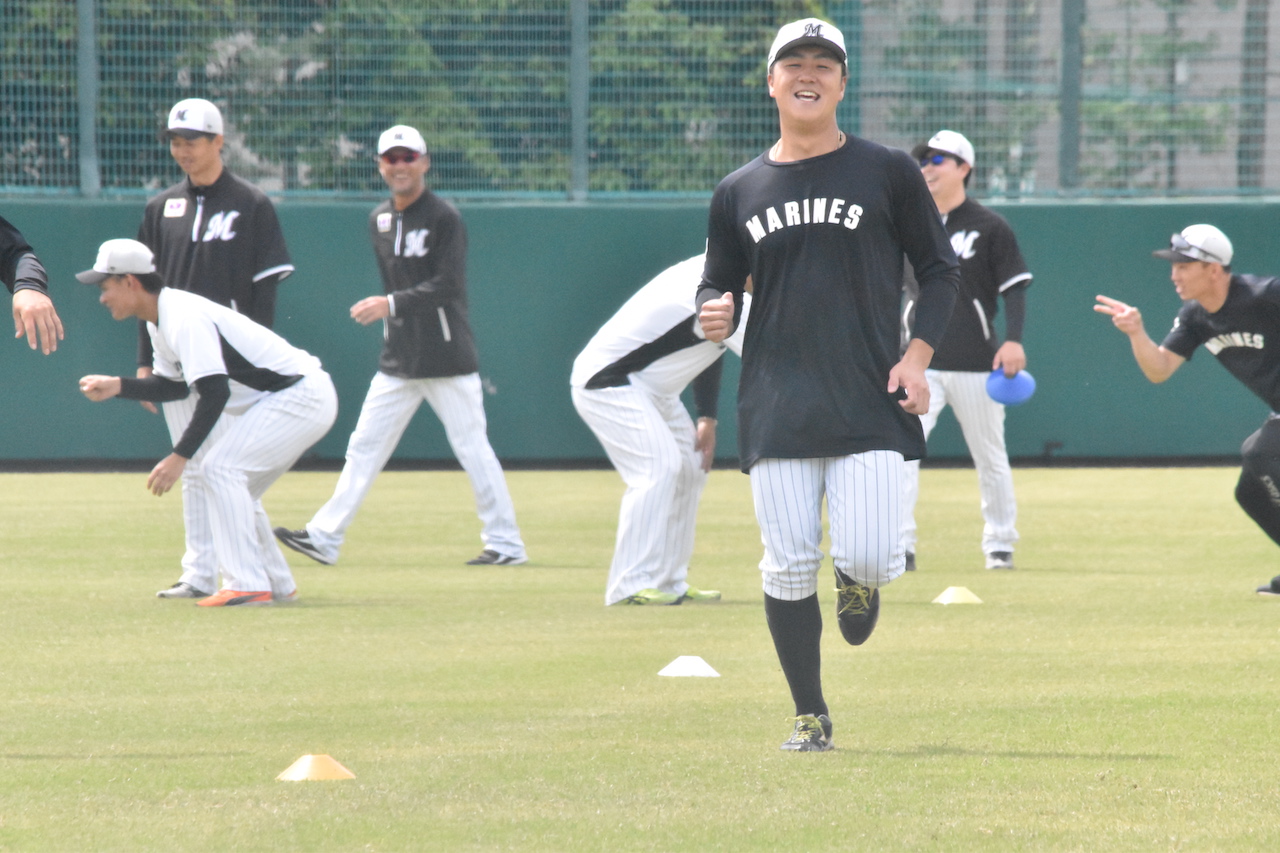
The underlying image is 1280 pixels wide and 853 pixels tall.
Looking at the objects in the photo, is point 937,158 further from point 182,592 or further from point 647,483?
point 182,592

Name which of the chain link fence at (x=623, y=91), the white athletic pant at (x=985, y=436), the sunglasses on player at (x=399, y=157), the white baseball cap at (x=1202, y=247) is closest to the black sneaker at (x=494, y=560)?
the white athletic pant at (x=985, y=436)

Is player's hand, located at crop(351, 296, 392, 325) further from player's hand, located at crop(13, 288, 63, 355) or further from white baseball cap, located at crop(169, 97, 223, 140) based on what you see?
player's hand, located at crop(13, 288, 63, 355)

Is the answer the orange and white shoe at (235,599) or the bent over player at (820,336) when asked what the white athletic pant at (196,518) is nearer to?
the orange and white shoe at (235,599)

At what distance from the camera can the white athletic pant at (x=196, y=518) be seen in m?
8.86

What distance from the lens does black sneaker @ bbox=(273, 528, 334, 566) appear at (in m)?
10.0

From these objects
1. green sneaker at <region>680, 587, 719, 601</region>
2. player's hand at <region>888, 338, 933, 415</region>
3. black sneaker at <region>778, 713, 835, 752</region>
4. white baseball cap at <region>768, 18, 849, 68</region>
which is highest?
white baseball cap at <region>768, 18, 849, 68</region>

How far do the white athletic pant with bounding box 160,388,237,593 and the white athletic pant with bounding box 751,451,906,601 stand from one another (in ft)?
14.1

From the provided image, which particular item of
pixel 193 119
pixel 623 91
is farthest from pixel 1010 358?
pixel 623 91

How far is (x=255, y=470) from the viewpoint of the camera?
28.1ft

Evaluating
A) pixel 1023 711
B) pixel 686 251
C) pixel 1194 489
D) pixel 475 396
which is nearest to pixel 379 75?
pixel 686 251

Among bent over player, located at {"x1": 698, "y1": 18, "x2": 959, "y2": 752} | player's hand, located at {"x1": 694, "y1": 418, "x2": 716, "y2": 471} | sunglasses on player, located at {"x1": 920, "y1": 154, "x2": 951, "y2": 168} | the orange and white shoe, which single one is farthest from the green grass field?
sunglasses on player, located at {"x1": 920, "y1": 154, "x2": 951, "y2": 168}

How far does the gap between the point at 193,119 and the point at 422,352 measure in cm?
202

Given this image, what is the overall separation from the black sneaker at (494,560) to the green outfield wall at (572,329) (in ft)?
21.1

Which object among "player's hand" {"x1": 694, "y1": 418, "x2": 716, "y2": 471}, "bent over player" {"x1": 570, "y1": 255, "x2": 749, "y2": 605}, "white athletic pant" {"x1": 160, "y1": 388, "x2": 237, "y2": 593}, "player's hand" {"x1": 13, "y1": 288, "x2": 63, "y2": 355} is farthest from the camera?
"white athletic pant" {"x1": 160, "y1": 388, "x2": 237, "y2": 593}
